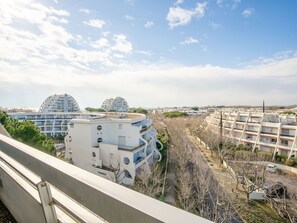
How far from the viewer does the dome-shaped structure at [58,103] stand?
3897 centimetres

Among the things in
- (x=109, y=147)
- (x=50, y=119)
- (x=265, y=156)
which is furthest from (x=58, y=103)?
(x=265, y=156)

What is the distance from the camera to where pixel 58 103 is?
130ft

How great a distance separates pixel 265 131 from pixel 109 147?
17.2m

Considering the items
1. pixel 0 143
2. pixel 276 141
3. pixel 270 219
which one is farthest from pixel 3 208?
pixel 276 141

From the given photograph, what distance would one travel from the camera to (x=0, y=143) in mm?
1575

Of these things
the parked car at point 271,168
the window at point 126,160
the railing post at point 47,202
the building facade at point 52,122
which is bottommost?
the parked car at point 271,168

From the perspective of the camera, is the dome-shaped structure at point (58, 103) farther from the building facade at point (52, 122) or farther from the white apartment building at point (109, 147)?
the white apartment building at point (109, 147)

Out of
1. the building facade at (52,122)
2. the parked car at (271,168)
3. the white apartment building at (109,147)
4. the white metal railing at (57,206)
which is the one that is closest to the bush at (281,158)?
the parked car at (271,168)

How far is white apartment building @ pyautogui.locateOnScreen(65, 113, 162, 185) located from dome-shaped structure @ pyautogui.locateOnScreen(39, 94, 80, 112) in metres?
25.1

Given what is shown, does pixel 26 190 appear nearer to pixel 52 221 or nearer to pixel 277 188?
pixel 52 221

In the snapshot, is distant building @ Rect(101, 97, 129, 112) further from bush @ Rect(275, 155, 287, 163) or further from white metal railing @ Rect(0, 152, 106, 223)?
white metal railing @ Rect(0, 152, 106, 223)

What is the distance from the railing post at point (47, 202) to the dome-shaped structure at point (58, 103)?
135ft

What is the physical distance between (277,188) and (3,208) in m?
14.1

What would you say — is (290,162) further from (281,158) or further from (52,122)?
(52,122)
